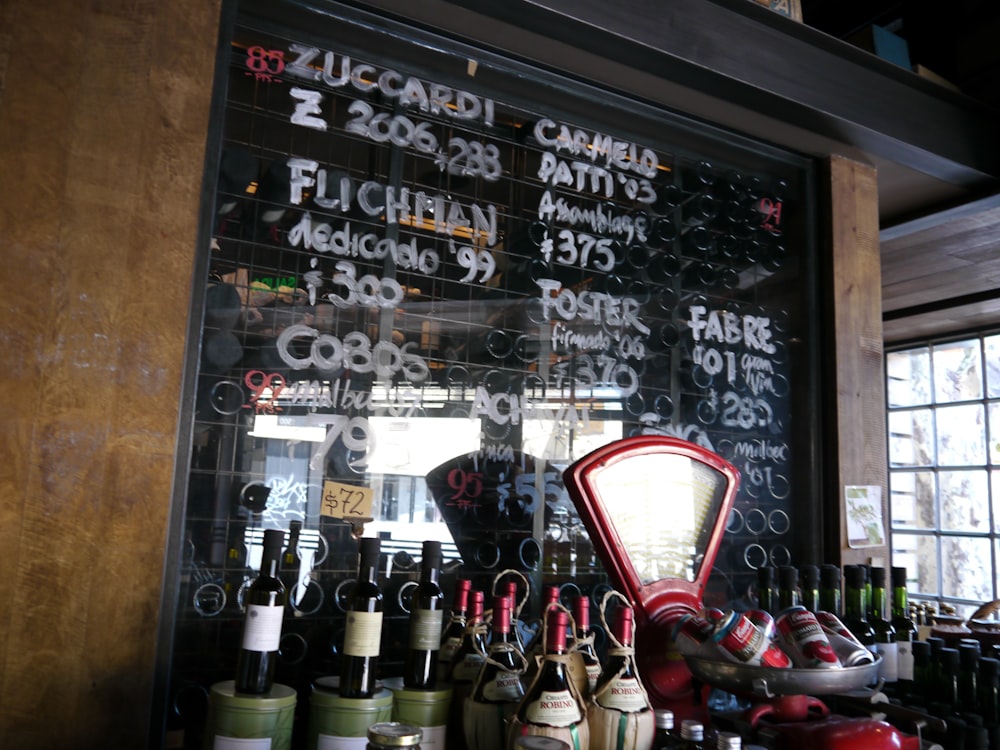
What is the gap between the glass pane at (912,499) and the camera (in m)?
4.71

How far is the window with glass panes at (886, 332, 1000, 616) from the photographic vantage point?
14.5ft

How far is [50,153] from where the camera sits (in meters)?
1.52

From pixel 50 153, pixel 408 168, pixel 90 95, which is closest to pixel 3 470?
pixel 50 153

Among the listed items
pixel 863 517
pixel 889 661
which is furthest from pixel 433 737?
pixel 863 517

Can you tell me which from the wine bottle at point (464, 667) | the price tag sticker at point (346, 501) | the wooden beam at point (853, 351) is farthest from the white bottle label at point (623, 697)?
the wooden beam at point (853, 351)

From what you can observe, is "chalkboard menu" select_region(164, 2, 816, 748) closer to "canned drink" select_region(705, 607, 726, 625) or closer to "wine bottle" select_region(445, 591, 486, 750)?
"wine bottle" select_region(445, 591, 486, 750)

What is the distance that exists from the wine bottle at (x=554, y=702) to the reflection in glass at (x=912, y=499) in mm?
4104

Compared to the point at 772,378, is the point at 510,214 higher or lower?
higher

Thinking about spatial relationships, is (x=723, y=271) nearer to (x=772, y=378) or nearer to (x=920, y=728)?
(x=772, y=378)

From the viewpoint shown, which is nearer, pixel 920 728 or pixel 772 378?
pixel 920 728

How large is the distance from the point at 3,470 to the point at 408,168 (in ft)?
3.63

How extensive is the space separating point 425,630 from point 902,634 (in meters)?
1.29

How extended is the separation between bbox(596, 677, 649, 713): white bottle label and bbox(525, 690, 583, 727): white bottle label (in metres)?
0.08

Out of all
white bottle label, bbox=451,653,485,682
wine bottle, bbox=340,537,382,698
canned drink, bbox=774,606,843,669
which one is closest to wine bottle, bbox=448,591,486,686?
white bottle label, bbox=451,653,485,682
